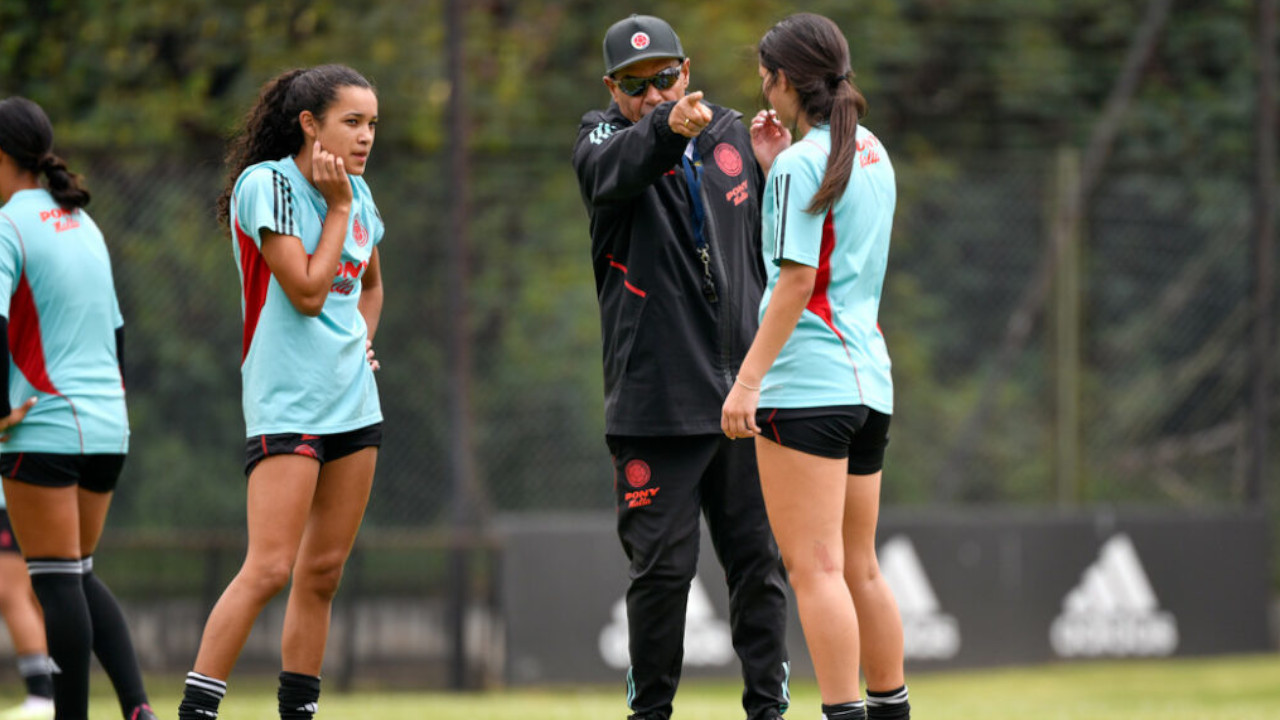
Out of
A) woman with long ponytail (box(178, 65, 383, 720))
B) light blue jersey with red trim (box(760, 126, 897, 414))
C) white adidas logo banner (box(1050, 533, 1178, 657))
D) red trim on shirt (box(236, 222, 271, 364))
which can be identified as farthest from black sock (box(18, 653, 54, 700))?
white adidas logo banner (box(1050, 533, 1178, 657))

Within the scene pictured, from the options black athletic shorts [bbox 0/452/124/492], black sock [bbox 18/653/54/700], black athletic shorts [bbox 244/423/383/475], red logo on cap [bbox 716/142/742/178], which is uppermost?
red logo on cap [bbox 716/142/742/178]

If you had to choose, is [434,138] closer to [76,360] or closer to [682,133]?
[76,360]

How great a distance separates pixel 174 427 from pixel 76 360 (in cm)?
491

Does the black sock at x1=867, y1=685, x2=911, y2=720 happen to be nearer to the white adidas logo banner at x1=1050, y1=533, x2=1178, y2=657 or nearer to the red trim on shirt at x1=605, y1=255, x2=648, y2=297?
the red trim on shirt at x1=605, y1=255, x2=648, y2=297

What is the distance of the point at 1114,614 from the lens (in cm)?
937

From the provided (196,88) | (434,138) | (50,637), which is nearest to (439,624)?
(434,138)

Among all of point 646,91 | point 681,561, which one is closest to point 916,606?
point 681,561

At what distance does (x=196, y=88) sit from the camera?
9.80 meters

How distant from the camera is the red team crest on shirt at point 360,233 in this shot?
14.3ft

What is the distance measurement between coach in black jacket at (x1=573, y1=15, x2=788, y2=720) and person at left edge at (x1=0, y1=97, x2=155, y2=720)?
1582 millimetres

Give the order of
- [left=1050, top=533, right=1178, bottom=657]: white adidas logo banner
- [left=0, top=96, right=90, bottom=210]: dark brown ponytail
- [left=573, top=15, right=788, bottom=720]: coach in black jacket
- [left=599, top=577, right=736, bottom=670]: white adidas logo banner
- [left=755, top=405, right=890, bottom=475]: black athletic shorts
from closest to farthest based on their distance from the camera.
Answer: [left=755, top=405, right=890, bottom=475]: black athletic shorts < [left=573, top=15, right=788, bottom=720]: coach in black jacket < [left=0, top=96, right=90, bottom=210]: dark brown ponytail < [left=599, top=577, right=736, bottom=670]: white adidas logo banner < [left=1050, top=533, right=1178, bottom=657]: white adidas logo banner

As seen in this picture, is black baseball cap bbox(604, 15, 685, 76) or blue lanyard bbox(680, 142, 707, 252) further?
blue lanyard bbox(680, 142, 707, 252)

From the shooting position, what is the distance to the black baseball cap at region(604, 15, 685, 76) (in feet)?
14.0

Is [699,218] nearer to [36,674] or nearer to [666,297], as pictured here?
[666,297]
